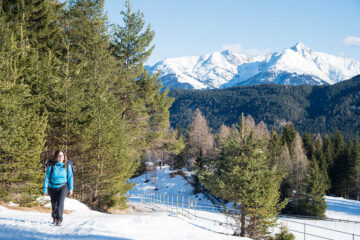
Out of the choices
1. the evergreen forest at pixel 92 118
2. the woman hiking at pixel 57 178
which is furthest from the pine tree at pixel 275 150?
the woman hiking at pixel 57 178

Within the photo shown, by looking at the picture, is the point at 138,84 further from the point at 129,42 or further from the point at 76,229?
the point at 76,229

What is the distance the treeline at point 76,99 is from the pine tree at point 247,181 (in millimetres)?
6106

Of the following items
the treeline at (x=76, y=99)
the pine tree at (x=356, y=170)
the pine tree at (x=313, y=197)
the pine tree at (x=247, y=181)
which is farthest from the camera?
the pine tree at (x=356, y=170)

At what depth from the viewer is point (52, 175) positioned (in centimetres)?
748

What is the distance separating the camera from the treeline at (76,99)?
36.1 ft

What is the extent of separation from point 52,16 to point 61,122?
8.27 m

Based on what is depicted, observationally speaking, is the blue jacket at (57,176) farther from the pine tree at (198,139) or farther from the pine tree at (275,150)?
the pine tree at (198,139)

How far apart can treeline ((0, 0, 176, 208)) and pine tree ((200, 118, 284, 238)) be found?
6.11m

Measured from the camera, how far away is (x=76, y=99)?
14203 mm

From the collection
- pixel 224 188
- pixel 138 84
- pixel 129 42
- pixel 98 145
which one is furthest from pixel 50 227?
pixel 129 42

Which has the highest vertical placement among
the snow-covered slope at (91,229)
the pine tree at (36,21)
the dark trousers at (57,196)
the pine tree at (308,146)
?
the pine tree at (36,21)

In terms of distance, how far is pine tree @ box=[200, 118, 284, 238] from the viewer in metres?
15.4

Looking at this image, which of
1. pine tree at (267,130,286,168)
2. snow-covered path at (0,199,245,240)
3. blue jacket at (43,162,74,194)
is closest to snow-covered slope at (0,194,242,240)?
snow-covered path at (0,199,245,240)

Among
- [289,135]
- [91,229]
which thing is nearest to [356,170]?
[289,135]
